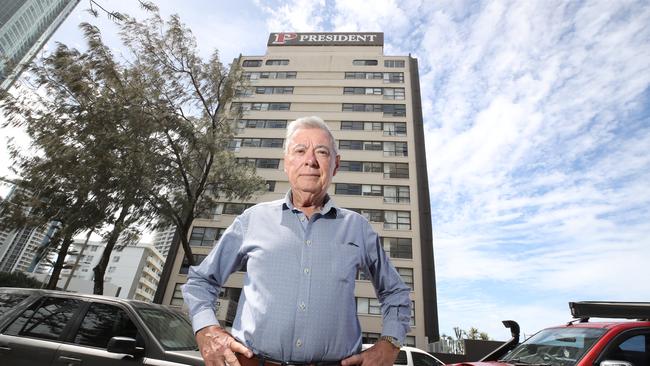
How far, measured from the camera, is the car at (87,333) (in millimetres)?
3213

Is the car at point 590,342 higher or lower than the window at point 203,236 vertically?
lower

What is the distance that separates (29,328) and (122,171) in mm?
7778

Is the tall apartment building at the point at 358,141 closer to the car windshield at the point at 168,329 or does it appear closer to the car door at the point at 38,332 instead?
the car windshield at the point at 168,329

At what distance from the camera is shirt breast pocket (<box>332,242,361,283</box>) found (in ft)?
5.44

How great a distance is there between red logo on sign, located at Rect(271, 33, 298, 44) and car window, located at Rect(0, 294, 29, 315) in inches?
1787

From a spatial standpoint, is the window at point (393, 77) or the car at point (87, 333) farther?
the window at point (393, 77)

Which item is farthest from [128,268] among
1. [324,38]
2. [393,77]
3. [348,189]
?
[393,77]

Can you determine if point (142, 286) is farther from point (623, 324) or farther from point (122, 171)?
point (623, 324)

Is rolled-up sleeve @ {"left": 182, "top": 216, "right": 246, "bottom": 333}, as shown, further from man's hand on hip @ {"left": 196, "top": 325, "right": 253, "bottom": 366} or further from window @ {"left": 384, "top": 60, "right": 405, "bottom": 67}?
window @ {"left": 384, "top": 60, "right": 405, "bottom": 67}

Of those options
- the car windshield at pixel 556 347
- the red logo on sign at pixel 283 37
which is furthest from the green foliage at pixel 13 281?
the red logo on sign at pixel 283 37

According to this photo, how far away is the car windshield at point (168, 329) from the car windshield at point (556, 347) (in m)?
3.98

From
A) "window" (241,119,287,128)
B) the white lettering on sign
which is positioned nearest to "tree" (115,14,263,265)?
"window" (241,119,287,128)

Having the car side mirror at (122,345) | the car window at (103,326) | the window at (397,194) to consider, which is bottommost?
the car side mirror at (122,345)

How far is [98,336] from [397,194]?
28.9m
